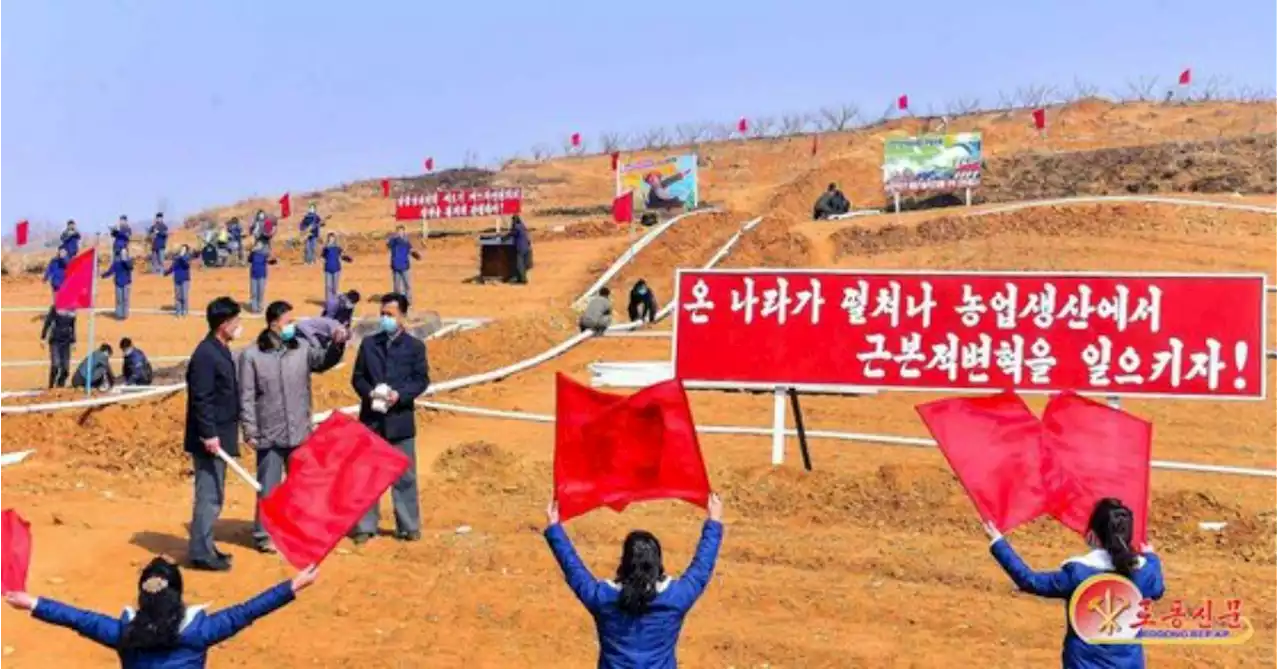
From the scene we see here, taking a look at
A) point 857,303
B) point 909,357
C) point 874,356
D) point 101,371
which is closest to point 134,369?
point 101,371

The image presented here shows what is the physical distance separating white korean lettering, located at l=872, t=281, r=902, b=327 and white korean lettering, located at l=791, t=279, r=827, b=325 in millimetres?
527

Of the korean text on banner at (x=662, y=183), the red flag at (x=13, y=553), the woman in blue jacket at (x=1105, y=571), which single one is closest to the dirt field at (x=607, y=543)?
the red flag at (x=13, y=553)

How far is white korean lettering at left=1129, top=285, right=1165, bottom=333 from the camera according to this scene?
11898 mm

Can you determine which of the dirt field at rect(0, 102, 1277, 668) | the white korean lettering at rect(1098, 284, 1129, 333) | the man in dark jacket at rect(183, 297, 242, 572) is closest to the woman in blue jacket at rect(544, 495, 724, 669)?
the dirt field at rect(0, 102, 1277, 668)

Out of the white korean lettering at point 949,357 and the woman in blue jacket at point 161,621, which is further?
the white korean lettering at point 949,357

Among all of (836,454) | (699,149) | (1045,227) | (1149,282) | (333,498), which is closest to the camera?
(333,498)

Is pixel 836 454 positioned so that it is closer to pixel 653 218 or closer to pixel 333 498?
pixel 333 498

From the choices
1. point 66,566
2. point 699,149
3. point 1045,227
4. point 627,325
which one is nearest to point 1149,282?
point 66,566

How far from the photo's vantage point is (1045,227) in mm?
30297

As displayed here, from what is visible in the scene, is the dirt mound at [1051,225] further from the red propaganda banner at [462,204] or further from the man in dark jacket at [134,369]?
the man in dark jacket at [134,369]

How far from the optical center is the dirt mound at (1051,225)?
29.1 m

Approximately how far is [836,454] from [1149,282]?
3779mm

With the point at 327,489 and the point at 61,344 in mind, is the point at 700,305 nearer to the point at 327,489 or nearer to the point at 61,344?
the point at 327,489

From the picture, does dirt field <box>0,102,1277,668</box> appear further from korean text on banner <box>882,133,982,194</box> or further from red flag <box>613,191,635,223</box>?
korean text on banner <box>882,133,982,194</box>
